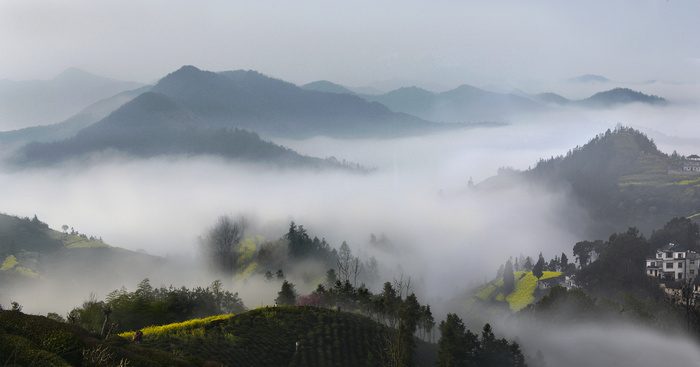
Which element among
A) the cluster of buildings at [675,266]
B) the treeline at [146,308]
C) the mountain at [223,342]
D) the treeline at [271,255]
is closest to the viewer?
the mountain at [223,342]

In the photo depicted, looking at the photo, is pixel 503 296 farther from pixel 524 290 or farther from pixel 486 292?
pixel 486 292

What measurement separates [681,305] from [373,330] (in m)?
63.0

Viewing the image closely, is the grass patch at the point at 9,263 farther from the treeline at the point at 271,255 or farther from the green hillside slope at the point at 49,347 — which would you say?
the green hillside slope at the point at 49,347

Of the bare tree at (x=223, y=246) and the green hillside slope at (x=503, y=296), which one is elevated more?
the bare tree at (x=223, y=246)

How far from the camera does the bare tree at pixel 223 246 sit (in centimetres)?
16388

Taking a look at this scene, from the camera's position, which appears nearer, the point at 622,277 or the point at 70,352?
the point at 70,352

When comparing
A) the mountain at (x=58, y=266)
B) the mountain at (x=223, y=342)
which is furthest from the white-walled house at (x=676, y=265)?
the mountain at (x=58, y=266)

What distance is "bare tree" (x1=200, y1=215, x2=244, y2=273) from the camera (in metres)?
164

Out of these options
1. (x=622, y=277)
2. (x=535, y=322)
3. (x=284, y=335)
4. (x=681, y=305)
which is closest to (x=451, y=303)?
(x=622, y=277)

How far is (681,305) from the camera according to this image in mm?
96875

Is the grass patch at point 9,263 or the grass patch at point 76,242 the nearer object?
the grass patch at point 9,263

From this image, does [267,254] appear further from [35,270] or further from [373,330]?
[373,330]

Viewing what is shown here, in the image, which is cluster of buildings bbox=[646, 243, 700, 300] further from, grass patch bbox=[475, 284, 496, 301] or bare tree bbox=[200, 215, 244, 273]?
bare tree bbox=[200, 215, 244, 273]

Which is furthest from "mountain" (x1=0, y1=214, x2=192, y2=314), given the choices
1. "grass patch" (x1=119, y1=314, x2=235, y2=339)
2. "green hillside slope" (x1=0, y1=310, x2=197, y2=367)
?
"green hillside slope" (x1=0, y1=310, x2=197, y2=367)
